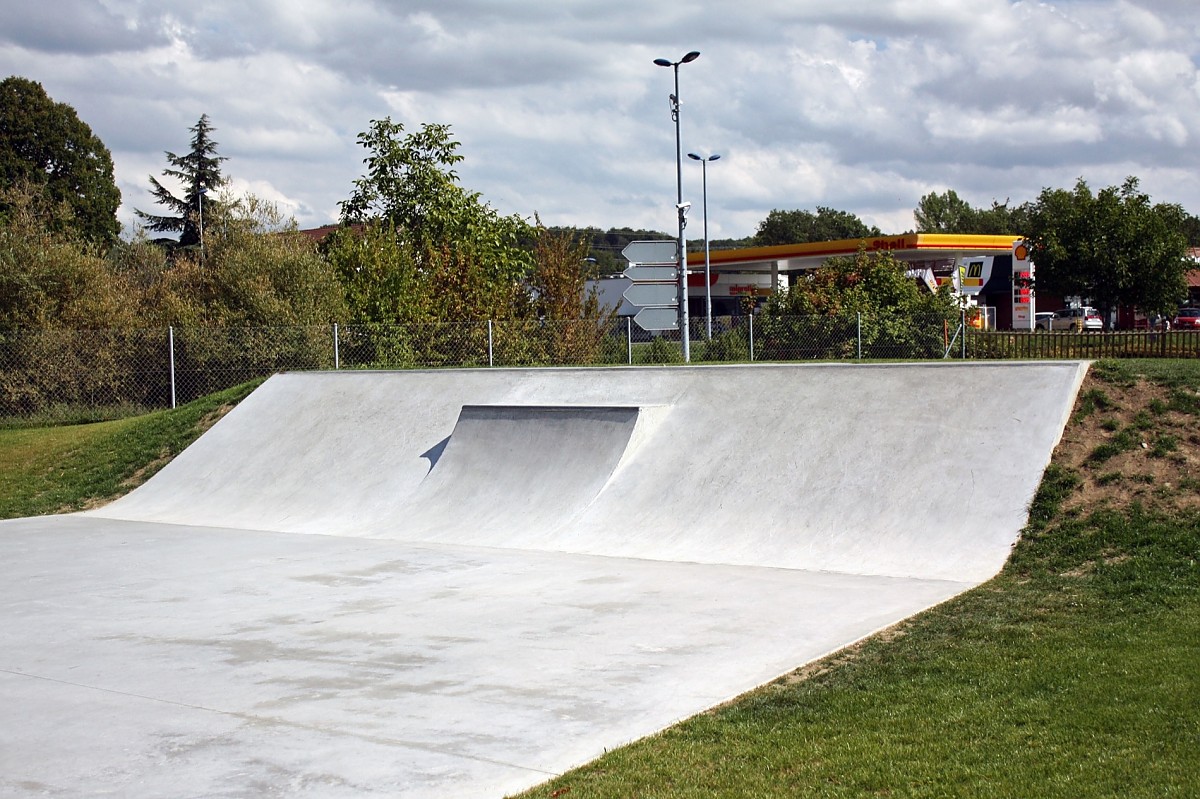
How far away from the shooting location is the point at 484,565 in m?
10.2

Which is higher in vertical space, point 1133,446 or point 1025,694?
point 1133,446

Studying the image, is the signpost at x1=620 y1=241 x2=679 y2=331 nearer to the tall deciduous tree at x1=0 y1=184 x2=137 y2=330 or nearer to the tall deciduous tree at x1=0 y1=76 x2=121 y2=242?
the tall deciduous tree at x1=0 y1=184 x2=137 y2=330

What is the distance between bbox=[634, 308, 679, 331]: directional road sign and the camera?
63.2 ft

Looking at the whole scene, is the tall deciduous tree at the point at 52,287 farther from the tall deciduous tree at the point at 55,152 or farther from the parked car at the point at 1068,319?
the parked car at the point at 1068,319

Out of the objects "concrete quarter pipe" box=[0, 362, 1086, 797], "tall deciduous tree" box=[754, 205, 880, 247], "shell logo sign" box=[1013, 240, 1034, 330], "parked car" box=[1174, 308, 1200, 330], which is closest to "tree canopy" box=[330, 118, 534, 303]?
"concrete quarter pipe" box=[0, 362, 1086, 797]

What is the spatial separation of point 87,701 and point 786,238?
119702mm

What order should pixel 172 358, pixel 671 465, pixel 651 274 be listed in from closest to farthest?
1. pixel 671 465
2. pixel 651 274
3. pixel 172 358

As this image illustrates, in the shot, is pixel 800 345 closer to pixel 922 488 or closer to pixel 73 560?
pixel 922 488

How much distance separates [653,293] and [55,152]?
43.5m

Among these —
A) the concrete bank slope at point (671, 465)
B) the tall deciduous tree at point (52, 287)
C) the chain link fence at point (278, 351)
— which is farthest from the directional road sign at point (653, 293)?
the tall deciduous tree at point (52, 287)

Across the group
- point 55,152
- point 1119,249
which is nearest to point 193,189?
point 55,152

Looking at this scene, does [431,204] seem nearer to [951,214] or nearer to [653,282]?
[653,282]

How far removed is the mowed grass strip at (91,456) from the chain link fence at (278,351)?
1.82m

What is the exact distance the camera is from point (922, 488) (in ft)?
33.3
